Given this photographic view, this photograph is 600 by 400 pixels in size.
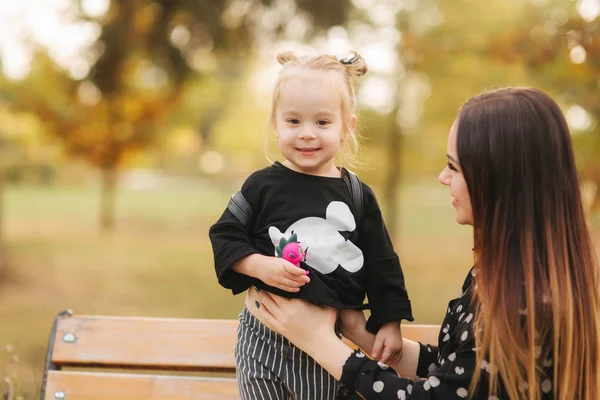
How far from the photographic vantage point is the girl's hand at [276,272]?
187cm

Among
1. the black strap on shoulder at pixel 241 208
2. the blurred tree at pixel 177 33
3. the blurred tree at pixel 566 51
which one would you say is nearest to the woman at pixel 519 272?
the black strap on shoulder at pixel 241 208

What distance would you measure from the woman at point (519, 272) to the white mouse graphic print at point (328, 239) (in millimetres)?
304

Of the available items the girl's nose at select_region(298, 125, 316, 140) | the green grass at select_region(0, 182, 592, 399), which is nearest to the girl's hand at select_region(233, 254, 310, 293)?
the girl's nose at select_region(298, 125, 316, 140)

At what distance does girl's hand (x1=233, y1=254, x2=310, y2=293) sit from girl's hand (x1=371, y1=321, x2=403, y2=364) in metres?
0.33

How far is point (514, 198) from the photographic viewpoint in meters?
1.75

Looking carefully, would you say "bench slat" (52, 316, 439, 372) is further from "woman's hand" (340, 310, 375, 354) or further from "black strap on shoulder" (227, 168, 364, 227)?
"black strap on shoulder" (227, 168, 364, 227)

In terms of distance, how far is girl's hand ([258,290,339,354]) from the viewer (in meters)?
1.90

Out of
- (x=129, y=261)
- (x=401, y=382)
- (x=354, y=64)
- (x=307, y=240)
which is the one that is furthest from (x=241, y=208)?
(x=129, y=261)

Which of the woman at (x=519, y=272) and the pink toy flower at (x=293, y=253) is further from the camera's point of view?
the pink toy flower at (x=293, y=253)

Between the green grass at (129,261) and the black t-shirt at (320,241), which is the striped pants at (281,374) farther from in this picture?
the green grass at (129,261)

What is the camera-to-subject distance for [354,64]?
6.94ft

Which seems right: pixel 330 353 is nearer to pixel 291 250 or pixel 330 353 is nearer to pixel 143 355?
pixel 291 250

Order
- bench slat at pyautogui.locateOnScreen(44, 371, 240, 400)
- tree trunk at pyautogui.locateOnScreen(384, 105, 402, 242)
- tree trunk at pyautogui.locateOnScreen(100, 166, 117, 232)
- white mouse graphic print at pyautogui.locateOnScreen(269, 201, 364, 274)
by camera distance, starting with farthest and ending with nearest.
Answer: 1. tree trunk at pyautogui.locateOnScreen(100, 166, 117, 232)
2. tree trunk at pyautogui.locateOnScreen(384, 105, 402, 242)
3. bench slat at pyautogui.locateOnScreen(44, 371, 240, 400)
4. white mouse graphic print at pyautogui.locateOnScreen(269, 201, 364, 274)

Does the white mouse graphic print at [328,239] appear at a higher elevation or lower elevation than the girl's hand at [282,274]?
higher
